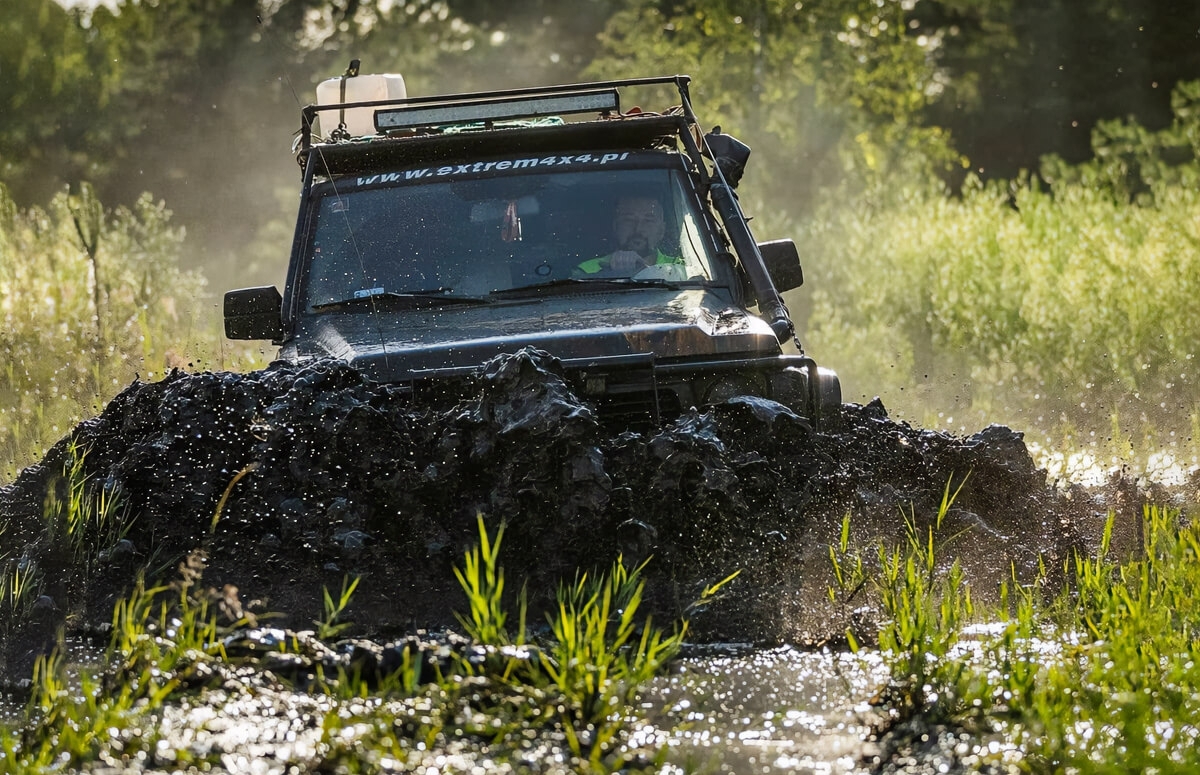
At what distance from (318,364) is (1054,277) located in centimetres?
991

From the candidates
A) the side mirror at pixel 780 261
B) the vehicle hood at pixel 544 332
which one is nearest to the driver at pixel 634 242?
the vehicle hood at pixel 544 332

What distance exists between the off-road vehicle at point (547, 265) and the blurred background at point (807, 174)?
1065 millimetres

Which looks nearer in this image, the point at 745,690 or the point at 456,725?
the point at 456,725

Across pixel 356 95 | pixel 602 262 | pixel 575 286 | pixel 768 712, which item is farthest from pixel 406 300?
pixel 356 95

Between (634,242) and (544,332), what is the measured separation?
1263 mm

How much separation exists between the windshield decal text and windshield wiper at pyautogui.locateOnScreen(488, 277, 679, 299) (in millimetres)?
801

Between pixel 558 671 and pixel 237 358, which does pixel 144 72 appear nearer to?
pixel 237 358

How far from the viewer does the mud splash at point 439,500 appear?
186 inches

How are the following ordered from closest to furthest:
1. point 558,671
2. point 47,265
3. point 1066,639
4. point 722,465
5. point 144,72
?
point 558,671
point 1066,639
point 722,465
point 47,265
point 144,72

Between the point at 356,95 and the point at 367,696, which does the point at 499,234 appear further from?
the point at 356,95

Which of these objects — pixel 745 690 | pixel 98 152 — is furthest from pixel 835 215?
pixel 745 690

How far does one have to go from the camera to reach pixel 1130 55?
1198 inches

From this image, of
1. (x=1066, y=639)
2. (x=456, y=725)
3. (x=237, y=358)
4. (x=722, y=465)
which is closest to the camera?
(x=456, y=725)

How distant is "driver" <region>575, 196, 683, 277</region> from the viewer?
20.4 feet
